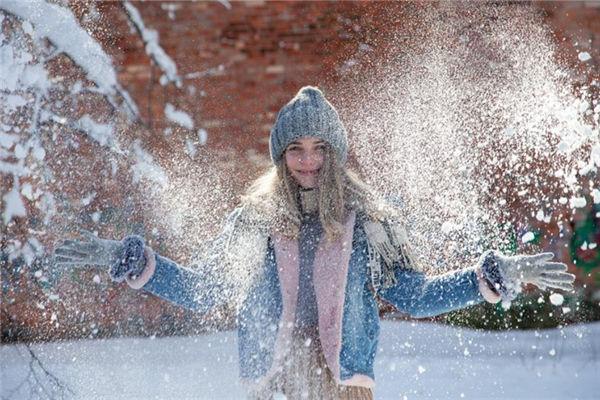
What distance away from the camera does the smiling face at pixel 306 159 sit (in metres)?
2.95

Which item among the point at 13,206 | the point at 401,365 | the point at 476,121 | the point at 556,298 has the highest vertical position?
the point at 476,121

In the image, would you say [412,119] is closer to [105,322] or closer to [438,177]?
[438,177]

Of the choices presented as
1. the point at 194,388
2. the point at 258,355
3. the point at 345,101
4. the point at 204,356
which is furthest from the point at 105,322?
the point at 258,355

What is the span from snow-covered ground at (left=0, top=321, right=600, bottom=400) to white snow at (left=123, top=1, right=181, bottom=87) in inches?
71.5

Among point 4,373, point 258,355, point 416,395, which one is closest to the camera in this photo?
point 258,355

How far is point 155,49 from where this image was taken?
6.24 metres

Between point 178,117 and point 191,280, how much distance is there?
339 cm

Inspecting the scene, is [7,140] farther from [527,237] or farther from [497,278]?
[497,278]

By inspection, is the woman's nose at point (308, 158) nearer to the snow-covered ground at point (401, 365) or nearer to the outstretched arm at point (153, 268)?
the outstretched arm at point (153, 268)

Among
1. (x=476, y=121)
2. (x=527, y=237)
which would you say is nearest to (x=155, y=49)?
(x=476, y=121)

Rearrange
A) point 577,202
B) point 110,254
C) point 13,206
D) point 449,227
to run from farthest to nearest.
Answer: point 577,202 → point 449,227 → point 13,206 → point 110,254

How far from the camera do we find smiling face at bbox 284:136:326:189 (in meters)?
2.95

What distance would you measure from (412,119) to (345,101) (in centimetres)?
47

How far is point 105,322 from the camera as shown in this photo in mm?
6156
